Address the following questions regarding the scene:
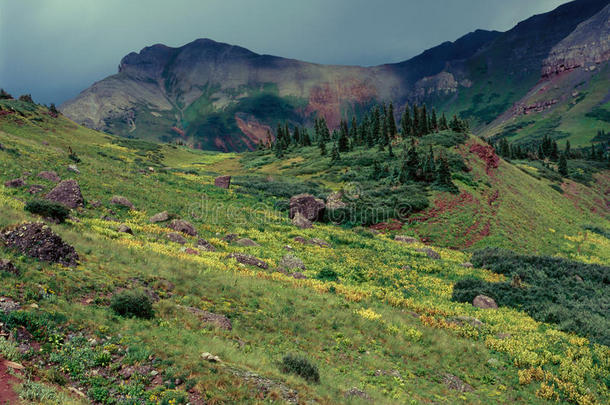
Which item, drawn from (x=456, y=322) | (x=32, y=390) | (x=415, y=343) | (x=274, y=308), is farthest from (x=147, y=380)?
(x=456, y=322)

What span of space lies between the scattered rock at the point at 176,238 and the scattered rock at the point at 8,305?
13361 millimetres

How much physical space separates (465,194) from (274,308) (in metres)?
41.9

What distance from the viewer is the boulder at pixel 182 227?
24.1m

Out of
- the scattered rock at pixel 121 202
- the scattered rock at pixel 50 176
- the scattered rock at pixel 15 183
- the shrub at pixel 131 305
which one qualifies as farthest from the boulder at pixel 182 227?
the shrub at pixel 131 305

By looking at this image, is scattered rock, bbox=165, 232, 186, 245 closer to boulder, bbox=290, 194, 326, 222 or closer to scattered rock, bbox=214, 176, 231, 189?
boulder, bbox=290, 194, 326, 222

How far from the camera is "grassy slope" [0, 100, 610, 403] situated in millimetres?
9000

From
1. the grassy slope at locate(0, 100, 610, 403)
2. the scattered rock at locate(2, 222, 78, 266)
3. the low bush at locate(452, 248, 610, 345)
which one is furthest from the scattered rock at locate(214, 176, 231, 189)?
the scattered rock at locate(2, 222, 78, 266)

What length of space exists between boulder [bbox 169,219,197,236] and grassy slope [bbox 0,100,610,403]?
5.89 feet

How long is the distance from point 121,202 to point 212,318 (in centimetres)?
1943

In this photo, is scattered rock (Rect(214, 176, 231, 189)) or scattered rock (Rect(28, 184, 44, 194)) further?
scattered rock (Rect(214, 176, 231, 189))

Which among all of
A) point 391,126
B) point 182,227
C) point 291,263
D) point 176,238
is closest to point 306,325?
point 291,263

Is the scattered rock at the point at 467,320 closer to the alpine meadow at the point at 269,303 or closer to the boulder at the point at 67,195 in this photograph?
the alpine meadow at the point at 269,303

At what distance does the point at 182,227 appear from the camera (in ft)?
79.8

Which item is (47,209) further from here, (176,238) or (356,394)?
(356,394)
